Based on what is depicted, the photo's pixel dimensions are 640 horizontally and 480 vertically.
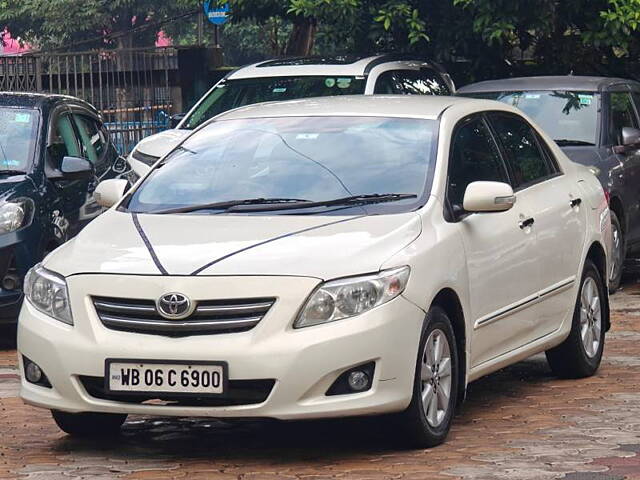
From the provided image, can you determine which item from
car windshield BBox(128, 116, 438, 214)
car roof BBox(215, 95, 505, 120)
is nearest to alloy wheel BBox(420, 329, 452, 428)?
car windshield BBox(128, 116, 438, 214)

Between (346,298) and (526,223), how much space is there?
1.88 m

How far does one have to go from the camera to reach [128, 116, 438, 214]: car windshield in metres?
7.81

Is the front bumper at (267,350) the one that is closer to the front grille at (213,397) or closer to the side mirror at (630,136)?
the front grille at (213,397)

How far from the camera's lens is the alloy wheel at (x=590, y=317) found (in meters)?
9.28

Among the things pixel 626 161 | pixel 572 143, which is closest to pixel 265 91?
pixel 572 143

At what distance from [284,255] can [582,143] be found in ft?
24.2

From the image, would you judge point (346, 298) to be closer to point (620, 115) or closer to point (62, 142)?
point (62, 142)

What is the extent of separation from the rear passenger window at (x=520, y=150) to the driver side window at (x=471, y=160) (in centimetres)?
16

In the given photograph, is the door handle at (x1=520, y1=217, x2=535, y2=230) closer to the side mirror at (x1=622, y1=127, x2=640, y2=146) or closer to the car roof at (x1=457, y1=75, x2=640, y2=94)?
the side mirror at (x1=622, y1=127, x2=640, y2=146)

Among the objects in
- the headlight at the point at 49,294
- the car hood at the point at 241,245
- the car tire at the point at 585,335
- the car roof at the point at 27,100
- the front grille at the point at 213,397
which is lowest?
the car tire at the point at 585,335

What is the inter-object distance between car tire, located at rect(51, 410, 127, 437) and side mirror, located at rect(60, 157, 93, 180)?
13.8ft

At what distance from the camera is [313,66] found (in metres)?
15.3

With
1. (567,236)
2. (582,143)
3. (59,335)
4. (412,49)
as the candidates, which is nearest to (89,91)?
(412,49)

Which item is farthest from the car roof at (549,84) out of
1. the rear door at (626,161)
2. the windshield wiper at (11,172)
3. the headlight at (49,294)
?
the headlight at (49,294)
